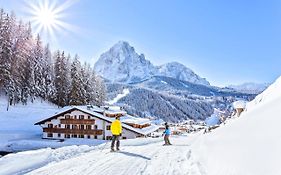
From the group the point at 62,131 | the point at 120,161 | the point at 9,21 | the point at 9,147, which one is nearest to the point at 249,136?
the point at 120,161

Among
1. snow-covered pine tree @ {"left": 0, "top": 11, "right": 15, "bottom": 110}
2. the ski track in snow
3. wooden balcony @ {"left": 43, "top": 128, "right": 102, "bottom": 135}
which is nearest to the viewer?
the ski track in snow

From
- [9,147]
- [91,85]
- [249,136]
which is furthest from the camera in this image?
[91,85]

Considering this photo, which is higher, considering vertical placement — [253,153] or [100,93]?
[100,93]

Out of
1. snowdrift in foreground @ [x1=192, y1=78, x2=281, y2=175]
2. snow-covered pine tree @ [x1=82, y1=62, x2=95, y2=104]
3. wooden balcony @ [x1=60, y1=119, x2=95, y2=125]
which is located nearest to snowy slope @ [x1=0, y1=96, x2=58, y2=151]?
wooden balcony @ [x1=60, y1=119, x2=95, y2=125]

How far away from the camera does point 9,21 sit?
77.3 m

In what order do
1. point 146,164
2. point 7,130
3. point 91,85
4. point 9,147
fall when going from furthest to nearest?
point 91,85 → point 7,130 → point 9,147 → point 146,164

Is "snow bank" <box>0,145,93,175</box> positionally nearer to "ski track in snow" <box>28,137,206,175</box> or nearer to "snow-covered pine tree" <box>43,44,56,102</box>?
"ski track in snow" <box>28,137,206,175</box>

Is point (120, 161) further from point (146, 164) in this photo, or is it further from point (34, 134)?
point (34, 134)

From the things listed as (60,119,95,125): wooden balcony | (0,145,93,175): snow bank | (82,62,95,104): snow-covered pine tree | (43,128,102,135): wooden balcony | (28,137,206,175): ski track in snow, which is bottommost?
(28,137,206,175): ski track in snow

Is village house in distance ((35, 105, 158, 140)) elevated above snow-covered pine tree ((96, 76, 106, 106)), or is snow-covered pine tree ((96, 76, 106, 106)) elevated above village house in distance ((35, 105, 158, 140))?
snow-covered pine tree ((96, 76, 106, 106))

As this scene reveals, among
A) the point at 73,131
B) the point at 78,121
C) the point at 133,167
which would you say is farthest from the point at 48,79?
the point at 133,167

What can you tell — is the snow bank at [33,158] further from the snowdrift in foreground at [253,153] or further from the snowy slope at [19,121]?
the snowy slope at [19,121]

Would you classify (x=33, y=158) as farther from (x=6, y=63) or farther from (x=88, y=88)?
(x=88, y=88)

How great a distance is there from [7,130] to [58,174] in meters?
52.7
